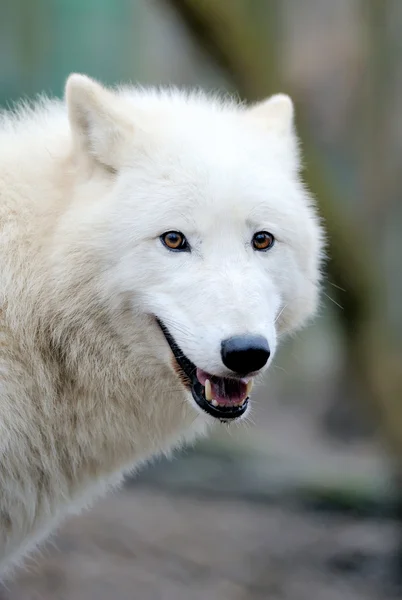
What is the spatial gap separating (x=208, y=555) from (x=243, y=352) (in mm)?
Answer: 4337

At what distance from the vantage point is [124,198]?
3252mm

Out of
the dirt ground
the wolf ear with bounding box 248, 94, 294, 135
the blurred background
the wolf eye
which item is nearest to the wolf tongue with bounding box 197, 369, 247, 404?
the wolf eye

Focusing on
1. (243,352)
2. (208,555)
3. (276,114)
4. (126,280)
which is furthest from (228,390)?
(208,555)

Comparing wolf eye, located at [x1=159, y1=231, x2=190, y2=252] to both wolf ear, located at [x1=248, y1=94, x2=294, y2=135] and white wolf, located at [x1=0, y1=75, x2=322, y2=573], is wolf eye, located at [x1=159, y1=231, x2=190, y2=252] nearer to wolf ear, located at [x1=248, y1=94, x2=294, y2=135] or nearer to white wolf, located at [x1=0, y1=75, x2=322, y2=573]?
white wolf, located at [x1=0, y1=75, x2=322, y2=573]

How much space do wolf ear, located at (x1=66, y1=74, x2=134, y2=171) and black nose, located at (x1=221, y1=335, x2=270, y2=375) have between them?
0.97 m

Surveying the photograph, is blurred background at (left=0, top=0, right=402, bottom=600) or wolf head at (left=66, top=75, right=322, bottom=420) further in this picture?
blurred background at (left=0, top=0, right=402, bottom=600)

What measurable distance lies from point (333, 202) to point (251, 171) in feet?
9.31

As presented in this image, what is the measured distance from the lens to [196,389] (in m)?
3.19

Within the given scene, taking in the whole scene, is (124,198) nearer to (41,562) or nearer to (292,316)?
(292,316)

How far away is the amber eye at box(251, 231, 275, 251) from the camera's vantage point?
10.8ft

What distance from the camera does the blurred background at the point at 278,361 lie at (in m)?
6.02

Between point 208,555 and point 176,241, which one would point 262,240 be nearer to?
point 176,241

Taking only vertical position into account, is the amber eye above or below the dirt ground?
above

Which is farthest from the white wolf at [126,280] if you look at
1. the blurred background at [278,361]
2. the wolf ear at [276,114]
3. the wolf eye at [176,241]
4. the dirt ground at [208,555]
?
the dirt ground at [208,555]
